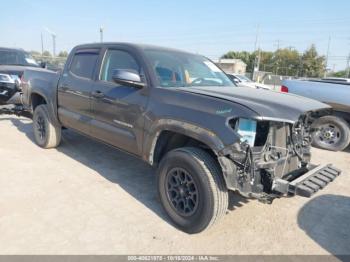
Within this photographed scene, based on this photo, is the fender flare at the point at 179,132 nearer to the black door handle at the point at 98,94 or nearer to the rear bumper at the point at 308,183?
the rear bumper at the point at 308,183

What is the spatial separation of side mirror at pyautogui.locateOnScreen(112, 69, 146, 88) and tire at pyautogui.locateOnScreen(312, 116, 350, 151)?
4534 mm

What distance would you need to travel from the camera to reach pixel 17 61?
9289 millimetres

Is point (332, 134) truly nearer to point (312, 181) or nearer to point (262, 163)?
point (312, 181)

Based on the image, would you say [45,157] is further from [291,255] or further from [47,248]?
[291,255]

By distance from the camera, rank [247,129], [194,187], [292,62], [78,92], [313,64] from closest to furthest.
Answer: [247,129] → [194,187] → [78,92] → [313,64] → [292,62]

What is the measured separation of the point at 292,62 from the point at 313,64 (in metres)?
5.88

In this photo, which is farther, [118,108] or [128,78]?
[118,108]

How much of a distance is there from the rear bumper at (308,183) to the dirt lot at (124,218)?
640 mm

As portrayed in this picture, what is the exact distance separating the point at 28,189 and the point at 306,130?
3458 mm

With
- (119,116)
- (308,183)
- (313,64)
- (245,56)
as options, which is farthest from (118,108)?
(245,56)

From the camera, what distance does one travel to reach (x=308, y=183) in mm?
2902

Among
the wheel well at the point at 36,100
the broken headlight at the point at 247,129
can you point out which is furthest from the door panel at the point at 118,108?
the wheel well at the point at 36,100

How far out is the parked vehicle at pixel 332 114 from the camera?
6.57 metres

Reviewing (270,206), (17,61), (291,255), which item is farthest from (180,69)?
(17,61)
